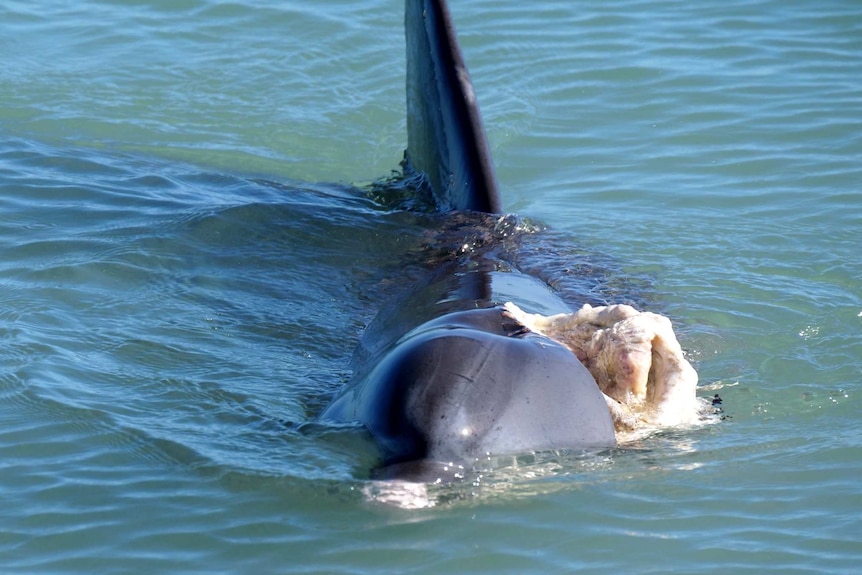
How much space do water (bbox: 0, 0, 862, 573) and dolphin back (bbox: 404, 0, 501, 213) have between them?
0.37 metres

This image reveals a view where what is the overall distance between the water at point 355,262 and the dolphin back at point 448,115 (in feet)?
1.20

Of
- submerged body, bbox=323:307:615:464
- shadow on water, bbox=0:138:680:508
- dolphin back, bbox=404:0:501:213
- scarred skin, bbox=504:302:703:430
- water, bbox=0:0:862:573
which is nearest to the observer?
submerged body, bbox=323:307:615:464

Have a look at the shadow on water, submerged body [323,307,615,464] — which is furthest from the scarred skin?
the shadow on water

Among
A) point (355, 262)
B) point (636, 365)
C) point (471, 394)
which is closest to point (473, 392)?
point (471, 394)

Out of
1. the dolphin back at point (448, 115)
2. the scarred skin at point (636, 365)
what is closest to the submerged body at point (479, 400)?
the scarred skin at point (636, 365)

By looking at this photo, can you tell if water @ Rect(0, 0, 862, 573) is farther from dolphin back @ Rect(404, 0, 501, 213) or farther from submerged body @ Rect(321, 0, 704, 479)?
dolphin back @ Rect(404, 0, 501, 213)

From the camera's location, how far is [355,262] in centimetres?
732

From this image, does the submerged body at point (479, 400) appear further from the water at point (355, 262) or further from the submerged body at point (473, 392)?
the water at point (355, 262)

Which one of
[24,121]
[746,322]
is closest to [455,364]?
[746,322]

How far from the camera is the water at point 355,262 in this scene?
4.55 m

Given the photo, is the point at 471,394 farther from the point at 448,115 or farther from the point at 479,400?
the point at 448,115

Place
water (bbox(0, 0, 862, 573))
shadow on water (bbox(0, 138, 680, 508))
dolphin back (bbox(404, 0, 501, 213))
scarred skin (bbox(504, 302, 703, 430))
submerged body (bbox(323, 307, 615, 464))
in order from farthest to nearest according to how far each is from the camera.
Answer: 1. dolphin back (bbox(404, 0, 501, 213))
2. shadow on water (bbox(0, 138, 680, 508))
3. scarred skin (bbox(504, 302, 703, 430))
4. water (bbox(0, 0, 862, 573))
5. submerged body (bbox(323, 307, 615, 464))

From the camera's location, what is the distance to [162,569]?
4.34m

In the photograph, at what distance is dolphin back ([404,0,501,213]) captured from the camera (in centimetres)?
736
